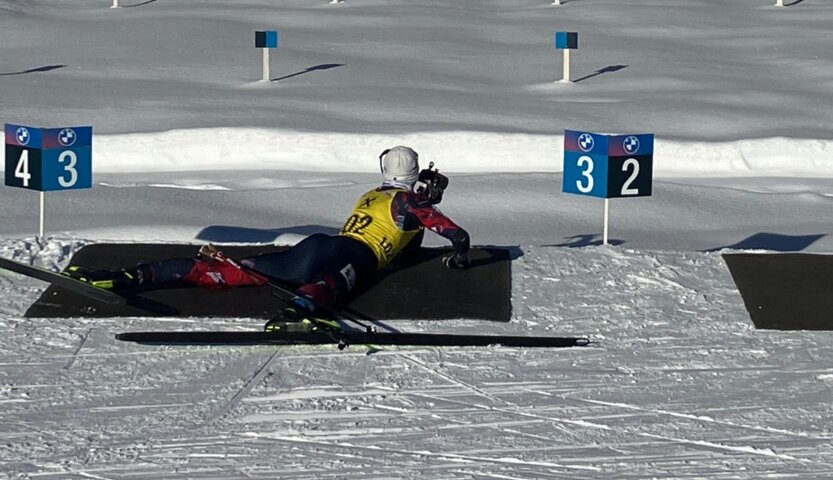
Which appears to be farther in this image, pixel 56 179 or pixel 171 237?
pixel 171 237

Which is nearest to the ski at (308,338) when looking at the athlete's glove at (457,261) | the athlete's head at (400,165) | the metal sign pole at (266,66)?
the athlete's glove at (457,261)

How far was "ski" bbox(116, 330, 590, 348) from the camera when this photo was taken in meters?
7.15

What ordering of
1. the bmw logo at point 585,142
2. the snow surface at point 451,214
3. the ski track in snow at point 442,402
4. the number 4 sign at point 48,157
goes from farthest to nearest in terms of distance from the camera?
the bmw logo at point 585,142 → the number 4 sign at point 48,157 → the snow surface at point 451,214 → the ski track in snow at point 442,402

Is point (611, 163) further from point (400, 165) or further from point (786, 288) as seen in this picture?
point (400, 165)

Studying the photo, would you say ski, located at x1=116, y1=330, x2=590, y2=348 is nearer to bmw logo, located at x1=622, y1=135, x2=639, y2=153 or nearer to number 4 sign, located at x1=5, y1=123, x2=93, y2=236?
number 4 sign, located at x1=5, y1=123, x2=93, y2=236

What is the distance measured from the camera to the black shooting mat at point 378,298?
778cm

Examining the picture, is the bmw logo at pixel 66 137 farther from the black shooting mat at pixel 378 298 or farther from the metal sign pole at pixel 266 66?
the metal sign pole at pixel 266 66

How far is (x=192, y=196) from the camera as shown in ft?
41.3

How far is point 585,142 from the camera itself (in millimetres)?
9359

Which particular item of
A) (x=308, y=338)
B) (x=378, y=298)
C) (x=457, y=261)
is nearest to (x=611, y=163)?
(x=457, y=261)

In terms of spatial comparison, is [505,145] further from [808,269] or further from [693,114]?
[808,269]

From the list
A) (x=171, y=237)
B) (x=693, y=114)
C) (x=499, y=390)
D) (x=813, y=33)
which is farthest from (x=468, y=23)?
(x=499, y=390)

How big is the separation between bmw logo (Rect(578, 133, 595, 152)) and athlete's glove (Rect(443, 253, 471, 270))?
133 centimetres

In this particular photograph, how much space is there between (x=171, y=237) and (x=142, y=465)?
5.07 metres
